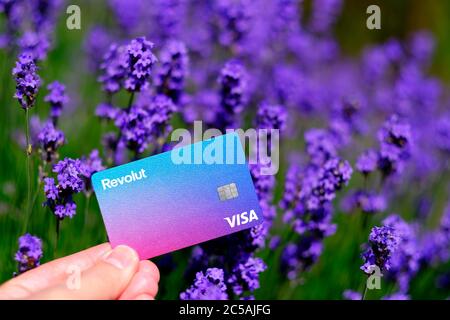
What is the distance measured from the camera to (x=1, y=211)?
3.02m

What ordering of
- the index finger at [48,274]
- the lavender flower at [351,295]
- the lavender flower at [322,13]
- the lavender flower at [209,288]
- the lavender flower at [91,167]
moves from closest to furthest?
the index finger at [48,274]
the lavender flower at [209,288]
the lavender flower at [91,167]
the lavender flower at [351,295]
the lavender flower at [322,13]

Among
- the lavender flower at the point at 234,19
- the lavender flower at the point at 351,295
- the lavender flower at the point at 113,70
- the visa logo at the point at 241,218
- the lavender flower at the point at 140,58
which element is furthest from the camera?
the lavender flower at the point at 234,19

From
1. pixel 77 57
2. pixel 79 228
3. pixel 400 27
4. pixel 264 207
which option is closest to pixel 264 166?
pixel 264 207

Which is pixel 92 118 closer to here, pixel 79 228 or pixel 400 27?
pixel 79 228

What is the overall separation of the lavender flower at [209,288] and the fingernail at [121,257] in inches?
10.0

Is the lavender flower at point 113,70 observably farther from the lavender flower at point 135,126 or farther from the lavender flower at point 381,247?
the lavender flower at point 381,247

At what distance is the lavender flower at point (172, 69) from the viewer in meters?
2.93

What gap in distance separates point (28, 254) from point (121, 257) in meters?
0.48

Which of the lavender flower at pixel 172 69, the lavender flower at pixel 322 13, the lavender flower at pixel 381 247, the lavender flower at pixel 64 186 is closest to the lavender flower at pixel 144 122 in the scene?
the lavender flower at pixel 172 69

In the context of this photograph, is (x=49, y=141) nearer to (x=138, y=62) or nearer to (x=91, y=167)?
(x=91, y=167)

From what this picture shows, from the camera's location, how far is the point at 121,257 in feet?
6.54

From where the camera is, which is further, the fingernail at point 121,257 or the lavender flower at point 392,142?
the lavender flower at point 392,142

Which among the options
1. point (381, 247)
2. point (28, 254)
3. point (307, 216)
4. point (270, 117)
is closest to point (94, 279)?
point (28, 254)
